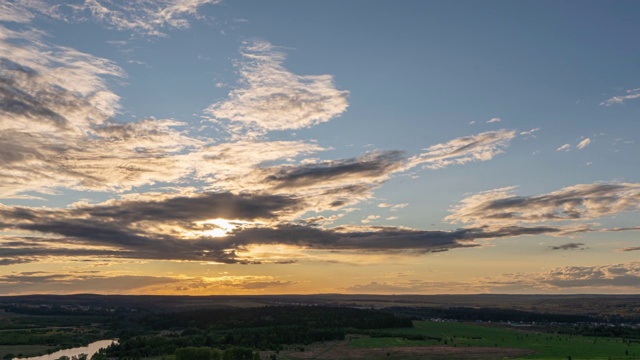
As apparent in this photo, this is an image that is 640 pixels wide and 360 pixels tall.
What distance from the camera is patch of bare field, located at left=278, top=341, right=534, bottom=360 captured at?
12388cm

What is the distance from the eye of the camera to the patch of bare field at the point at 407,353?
4877 inches

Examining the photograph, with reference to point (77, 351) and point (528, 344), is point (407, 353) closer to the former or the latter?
point (528, 344)

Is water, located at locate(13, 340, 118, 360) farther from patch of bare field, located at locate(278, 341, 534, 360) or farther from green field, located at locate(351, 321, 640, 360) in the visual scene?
green field, located at locate(351, 321, 640, 360)

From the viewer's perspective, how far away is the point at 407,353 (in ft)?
426

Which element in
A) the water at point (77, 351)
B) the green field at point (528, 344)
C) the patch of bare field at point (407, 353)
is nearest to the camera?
the patch of bare field at point (407, 353)

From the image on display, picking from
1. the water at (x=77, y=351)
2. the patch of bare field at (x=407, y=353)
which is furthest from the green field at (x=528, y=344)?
the water at (x=77, y=351)

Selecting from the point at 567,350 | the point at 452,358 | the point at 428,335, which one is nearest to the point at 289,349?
the point at 452,358

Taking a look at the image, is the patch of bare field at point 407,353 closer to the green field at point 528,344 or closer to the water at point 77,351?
the green field at point 528,344

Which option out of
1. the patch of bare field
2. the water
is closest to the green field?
the patch of bare field

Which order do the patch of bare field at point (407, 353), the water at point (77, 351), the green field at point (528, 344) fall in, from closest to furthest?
1. the patch of bare field at point (407, 353)
2. the green field at point (528, 344)
3. the water at point (77, 351)

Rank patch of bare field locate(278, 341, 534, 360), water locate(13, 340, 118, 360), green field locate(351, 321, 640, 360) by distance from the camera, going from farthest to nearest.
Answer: water locate(13, 340, 118, 360) < green field locate(351, 321, 640, 360) < patch of bare field locate(278, 341, 534, 360)

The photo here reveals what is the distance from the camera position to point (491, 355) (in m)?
125

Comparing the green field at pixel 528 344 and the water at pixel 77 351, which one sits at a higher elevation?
the green field at pixel 528 344

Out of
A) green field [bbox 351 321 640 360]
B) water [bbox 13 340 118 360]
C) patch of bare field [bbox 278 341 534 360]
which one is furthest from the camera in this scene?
water [bbox 13 340 118 360]
